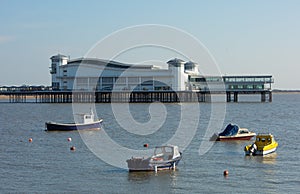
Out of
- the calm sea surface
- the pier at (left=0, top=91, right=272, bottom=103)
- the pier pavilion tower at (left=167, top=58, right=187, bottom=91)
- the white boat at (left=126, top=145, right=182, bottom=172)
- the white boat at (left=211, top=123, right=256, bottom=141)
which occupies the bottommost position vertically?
the calm sea surface

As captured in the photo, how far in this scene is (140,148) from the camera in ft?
150

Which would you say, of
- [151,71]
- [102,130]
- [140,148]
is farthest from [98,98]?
[140,148]

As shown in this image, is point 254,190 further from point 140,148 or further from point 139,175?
point 140,148

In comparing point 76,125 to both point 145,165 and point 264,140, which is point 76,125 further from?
point 145,165

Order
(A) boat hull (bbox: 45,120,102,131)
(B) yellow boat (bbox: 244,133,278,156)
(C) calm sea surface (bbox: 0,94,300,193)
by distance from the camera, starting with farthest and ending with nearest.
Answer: (A) boat hull (bbox: 45,120,102,131)
(B) yellow boat (bbox: 244,133,278,156)
(C) calm sea surface (bbox: 0,94,300,193)

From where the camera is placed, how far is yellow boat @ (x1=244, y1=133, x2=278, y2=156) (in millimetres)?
40094

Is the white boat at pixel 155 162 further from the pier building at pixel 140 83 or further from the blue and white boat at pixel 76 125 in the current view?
the pier building at pixel 140 83

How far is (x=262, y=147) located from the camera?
1585 inches

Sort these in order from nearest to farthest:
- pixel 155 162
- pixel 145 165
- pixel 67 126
→ pixel 145 165, pixel 155 162, pixel 67 126

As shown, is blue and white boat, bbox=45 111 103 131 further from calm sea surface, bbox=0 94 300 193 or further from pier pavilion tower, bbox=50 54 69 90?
pier pavilion tower, bbox=50 54 69 90

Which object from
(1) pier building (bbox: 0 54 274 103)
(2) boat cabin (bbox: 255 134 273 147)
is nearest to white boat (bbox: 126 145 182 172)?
(2) boat cabin (bbox: 255 134 273 147)

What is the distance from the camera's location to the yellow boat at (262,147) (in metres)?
40.1

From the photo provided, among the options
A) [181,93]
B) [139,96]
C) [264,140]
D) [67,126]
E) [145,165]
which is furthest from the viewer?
[139,96]

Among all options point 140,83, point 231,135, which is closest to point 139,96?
point 140,83
